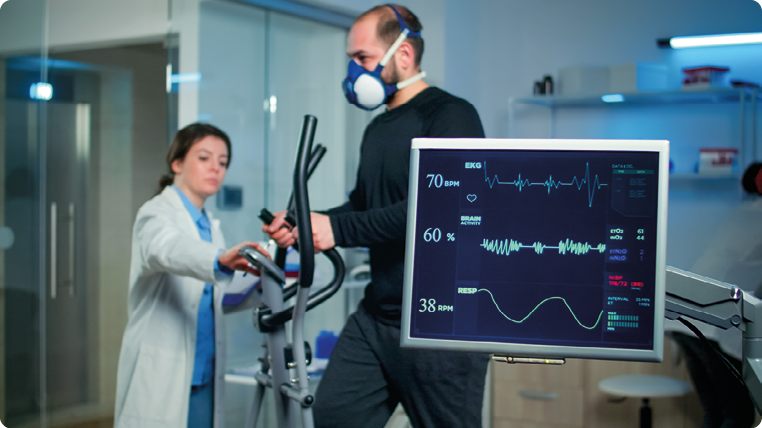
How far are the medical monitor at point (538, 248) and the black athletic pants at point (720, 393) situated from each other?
4.45 ft

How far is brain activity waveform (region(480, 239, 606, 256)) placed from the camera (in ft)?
2.94

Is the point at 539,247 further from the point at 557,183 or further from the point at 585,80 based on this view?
the point at 585,80

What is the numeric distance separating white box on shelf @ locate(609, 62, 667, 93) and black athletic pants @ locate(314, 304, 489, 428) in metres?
2.46

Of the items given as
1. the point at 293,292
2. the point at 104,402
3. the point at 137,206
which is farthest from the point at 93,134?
the point at 293,292

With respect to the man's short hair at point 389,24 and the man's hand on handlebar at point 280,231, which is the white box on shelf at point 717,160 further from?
the man's hand on handlebar at point 280,231

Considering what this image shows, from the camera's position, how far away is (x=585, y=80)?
3543 millimetres

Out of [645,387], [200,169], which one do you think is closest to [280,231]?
[200,169]

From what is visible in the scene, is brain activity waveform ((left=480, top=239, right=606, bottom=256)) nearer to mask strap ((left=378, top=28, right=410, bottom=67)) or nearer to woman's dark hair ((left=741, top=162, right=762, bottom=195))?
mask strap ((left=378, top=28, right=410, bottom=67))

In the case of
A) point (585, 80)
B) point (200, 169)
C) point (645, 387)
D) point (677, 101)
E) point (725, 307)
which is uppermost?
point (585, 80)

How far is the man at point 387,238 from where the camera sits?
4.43 ft

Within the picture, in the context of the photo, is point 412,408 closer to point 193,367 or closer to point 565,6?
point 193,367

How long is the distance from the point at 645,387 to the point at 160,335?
5.65ft

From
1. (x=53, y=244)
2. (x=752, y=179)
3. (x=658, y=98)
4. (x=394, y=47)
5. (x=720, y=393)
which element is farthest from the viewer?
(x=658, y=98)

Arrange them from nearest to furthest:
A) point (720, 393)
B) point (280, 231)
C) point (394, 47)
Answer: point (280, 231)
point (394, 47)
point (720, 393)
